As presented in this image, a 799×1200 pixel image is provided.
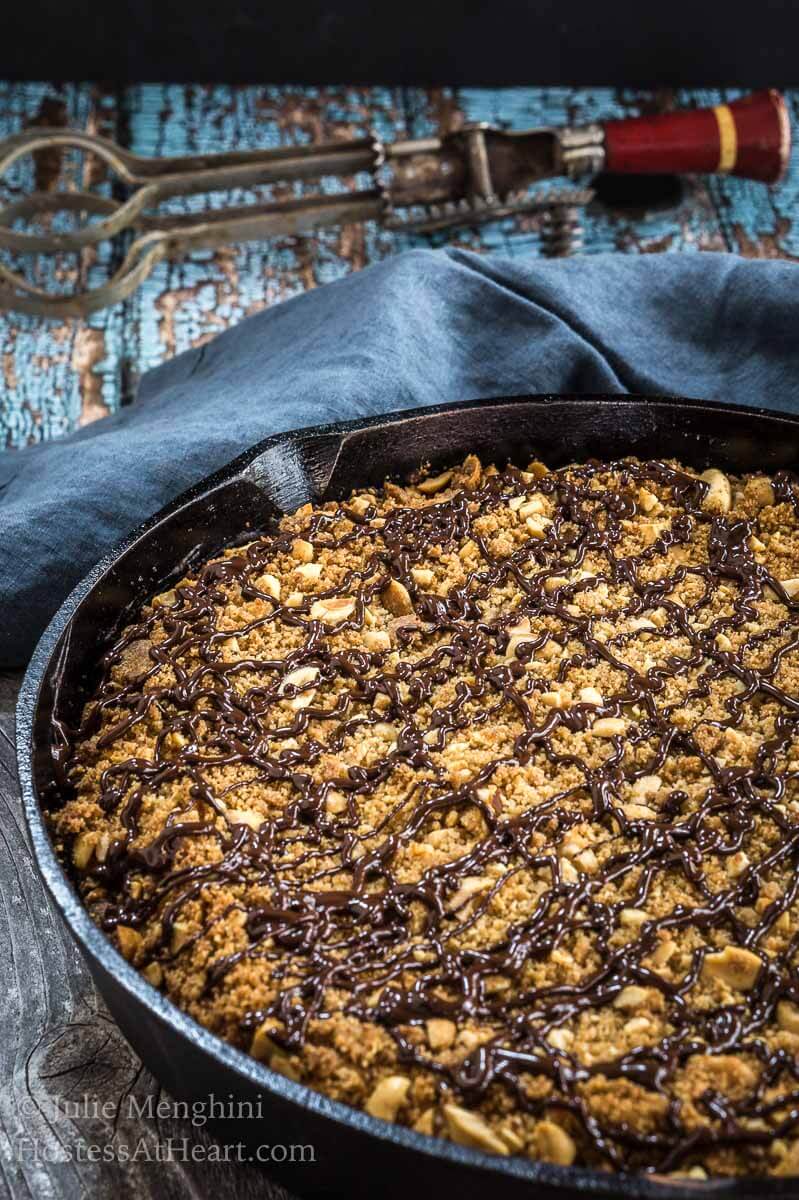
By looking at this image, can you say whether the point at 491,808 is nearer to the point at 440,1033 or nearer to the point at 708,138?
the point at 440,1033

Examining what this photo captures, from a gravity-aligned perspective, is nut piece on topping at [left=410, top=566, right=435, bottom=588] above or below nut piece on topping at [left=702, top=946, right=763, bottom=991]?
above

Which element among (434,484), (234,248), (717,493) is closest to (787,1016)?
(717,493)

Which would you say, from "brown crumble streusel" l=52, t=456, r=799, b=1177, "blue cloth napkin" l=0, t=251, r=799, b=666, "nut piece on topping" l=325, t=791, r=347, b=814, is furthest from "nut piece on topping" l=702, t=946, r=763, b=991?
"blue cloth napkin" l=0, t=251, r=799, b=666

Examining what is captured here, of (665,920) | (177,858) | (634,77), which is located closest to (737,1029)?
(665,920)

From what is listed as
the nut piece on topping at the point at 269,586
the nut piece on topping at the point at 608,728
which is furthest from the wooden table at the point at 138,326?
the nut piece on topping at the point at 608,728

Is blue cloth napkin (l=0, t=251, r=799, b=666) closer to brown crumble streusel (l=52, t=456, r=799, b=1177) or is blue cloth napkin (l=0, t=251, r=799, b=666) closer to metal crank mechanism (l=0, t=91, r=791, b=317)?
brown crumble streusel (l=52, t=456, r=799, b=1177)

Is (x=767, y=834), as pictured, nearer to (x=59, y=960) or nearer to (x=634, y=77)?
(x=59, y=960)

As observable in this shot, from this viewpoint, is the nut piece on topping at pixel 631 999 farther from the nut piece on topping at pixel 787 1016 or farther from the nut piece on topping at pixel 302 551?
the nut piece on topping at pixel 302 551
